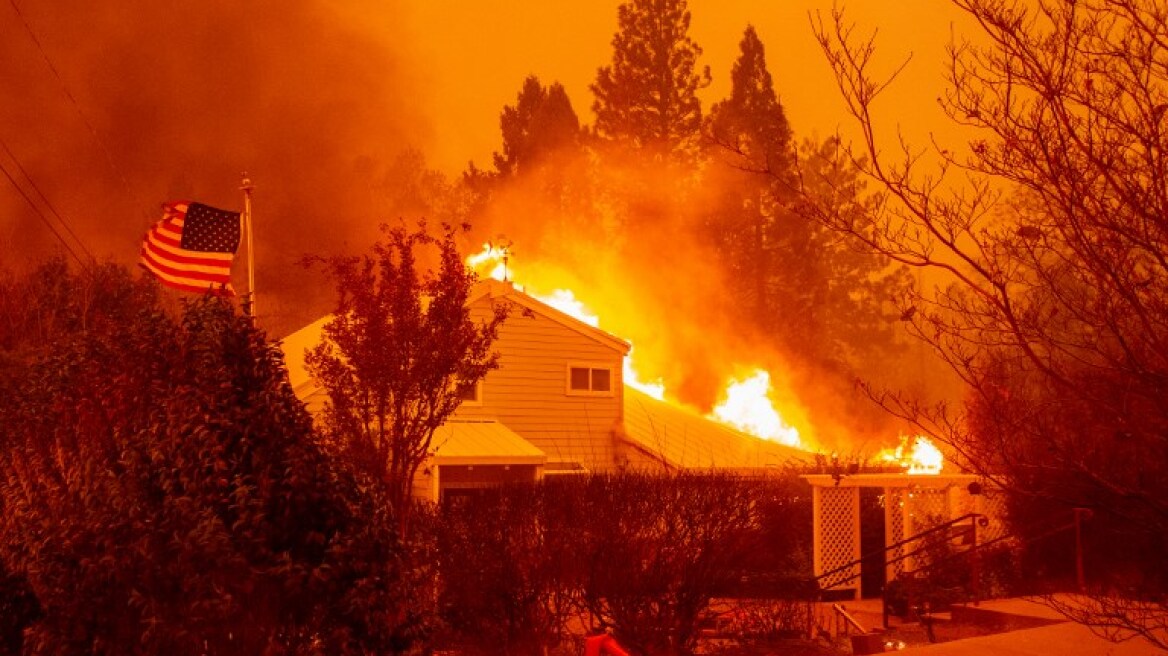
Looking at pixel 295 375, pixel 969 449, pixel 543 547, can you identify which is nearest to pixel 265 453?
pixel 969 449

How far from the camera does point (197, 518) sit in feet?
16.2

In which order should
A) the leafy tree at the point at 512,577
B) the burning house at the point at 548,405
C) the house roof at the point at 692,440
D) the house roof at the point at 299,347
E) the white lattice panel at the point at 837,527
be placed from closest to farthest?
the leafy tree at the point at 512,577 → the white lattice panel at the point at 837,527 → the burning house at the point at 548,405 → the house roof at the point at 299,347 → the house roof at the point at 692,440

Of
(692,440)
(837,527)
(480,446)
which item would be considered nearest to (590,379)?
(692,440)

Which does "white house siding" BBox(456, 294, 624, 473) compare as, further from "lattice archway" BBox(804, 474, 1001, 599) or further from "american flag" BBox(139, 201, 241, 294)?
"lattice archway" BBox(804, 474, 1001, 599)

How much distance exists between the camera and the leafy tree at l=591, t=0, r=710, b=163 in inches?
1836

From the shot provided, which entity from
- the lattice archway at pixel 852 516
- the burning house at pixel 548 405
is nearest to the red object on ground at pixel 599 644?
the lattice archway at pixel 852 516

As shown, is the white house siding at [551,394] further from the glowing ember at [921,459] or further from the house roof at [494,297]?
the glowing ember at [921,459]

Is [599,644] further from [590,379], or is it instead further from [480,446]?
[590,379]

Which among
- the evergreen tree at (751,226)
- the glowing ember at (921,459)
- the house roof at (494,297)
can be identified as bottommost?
the glowing ember at (921,459)

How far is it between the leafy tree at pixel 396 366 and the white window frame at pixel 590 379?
11.3m

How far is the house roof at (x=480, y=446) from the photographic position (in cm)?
1916

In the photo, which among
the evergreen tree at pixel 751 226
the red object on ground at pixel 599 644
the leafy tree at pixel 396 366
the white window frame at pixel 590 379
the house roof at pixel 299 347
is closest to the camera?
the red object on ground at pixel 599 644

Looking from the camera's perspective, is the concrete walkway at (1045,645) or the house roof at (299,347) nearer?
the concrete walkway at (1045,645)

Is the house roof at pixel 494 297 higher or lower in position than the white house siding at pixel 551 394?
higher
